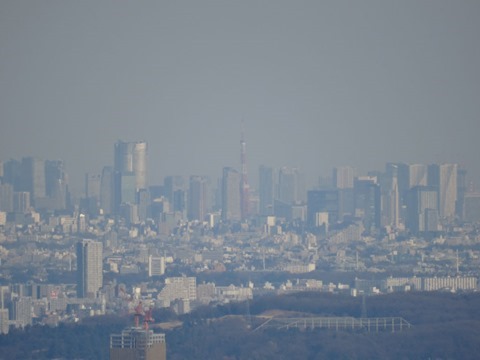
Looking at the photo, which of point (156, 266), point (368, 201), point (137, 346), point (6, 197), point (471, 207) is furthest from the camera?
point (368, 201)

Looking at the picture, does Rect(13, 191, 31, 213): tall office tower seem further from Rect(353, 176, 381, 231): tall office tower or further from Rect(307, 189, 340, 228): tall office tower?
Rect(353, 176, 381, 231): tall office tower

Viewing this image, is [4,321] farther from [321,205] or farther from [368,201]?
[368,201]

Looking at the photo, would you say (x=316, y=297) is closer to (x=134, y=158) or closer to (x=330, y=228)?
(x=330, y=228)

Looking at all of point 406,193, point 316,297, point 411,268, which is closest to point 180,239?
point 406,193

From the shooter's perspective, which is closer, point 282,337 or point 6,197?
point 282,337

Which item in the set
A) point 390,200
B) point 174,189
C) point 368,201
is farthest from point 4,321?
point 174,189

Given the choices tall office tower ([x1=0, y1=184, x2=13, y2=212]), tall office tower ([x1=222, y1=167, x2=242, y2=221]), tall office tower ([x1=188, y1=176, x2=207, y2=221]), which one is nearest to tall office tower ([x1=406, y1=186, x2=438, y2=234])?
tall office tower ([x1=222, y1=167, x2=242, y2=221])

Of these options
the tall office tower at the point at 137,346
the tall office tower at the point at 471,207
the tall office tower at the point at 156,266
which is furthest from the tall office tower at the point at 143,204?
the tall office tower at the point at 137,346
